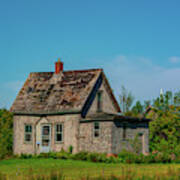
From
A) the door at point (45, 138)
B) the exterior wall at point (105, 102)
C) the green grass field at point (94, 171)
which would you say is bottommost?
the green grass field at point (94, 171)

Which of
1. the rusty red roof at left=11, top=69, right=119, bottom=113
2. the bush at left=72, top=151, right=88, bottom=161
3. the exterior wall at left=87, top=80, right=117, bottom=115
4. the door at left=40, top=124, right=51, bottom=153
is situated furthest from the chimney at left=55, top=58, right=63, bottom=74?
the bush at left=72, top=151, right=88, bottom=161

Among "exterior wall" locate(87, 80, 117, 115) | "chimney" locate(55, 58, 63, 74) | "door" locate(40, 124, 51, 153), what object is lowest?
"door" locate(40, 124, 51, 153)

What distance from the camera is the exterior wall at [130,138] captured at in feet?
111

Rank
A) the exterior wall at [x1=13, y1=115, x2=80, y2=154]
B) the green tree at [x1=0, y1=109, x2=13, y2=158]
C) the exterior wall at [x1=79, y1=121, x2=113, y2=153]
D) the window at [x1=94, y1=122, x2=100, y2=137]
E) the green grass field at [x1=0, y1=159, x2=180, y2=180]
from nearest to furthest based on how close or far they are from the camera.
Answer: the green grass field at [x1=0, y1=159, x2=180, y2=180] < the exterior wall at [x1=79, y1=121, x2=113, y2=153] < the window at [x1=94, y1=122, x2=100, y2=137] < the exterior wall at [x1=13, y1=115, x2=80, y2=154] < the green tree at [x1=0, y1=109, x2=13, y2=158]

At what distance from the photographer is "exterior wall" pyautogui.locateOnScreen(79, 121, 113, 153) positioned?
3362cm

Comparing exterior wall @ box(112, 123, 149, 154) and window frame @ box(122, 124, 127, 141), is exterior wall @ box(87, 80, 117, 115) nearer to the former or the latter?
window frame @ box(122, 124, 127, 141)

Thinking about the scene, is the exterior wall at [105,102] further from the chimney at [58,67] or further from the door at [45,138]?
the chimney at [58,67]

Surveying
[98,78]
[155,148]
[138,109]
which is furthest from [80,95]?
[138,109]

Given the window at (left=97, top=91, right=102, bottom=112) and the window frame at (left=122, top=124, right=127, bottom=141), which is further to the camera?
the window at (left=97, top=91, right=102, bottom=112)

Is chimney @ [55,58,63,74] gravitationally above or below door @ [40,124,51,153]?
above

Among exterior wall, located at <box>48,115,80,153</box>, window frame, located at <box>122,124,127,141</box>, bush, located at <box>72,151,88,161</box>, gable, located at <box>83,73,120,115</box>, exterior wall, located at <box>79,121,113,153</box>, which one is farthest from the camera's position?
gable, located at <box>83,73,120,115</box>

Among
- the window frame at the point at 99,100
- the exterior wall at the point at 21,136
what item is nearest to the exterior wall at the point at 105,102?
the window frame at the point at 99,100

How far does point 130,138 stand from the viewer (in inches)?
1395

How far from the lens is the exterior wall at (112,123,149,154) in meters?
34.0
